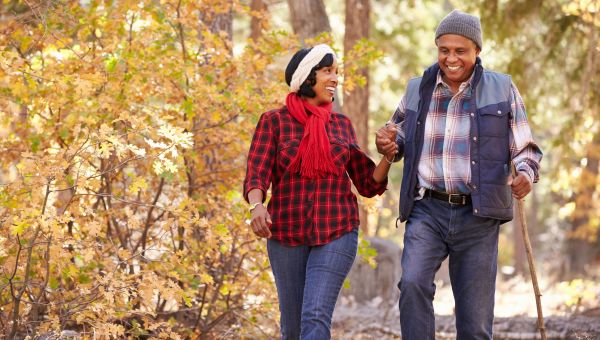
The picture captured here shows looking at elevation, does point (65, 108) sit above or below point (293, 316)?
above

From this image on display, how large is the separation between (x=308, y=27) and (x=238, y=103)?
11.6ft

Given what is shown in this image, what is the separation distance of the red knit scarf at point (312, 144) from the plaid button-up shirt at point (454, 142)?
19.6 inches

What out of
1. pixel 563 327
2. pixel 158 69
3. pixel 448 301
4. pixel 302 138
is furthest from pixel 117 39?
pixel 448 301

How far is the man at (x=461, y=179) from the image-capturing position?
4.50m

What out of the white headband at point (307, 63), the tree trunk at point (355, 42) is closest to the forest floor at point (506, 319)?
the tree trunk at point (355, 42)

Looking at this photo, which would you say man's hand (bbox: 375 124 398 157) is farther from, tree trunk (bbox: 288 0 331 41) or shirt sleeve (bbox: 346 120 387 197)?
tree trunk (bbox: 288 0 331 41)

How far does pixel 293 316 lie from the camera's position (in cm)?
463

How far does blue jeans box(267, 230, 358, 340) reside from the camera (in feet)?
14.4

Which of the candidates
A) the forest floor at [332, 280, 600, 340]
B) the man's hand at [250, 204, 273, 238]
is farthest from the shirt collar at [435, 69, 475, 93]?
the forest floor at [332, 280, 600, 340]

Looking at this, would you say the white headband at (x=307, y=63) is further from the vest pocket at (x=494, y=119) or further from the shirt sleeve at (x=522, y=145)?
the shirt sleeve at (x=522, y=145)

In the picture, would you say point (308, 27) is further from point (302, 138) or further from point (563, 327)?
point (302, 138)

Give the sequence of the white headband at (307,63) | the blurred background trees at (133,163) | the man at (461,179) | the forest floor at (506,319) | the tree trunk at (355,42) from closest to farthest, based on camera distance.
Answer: the man at (461,179)
the white headband at (307,63)
the blurred background trees at (133,163)
the forest floor at (506,319)
the tree trunk at (355,42)

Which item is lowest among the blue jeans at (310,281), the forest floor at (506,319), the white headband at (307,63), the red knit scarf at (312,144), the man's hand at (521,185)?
the forest floor at (506,319)

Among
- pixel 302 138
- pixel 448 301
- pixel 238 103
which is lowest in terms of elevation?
pixel 448 301
